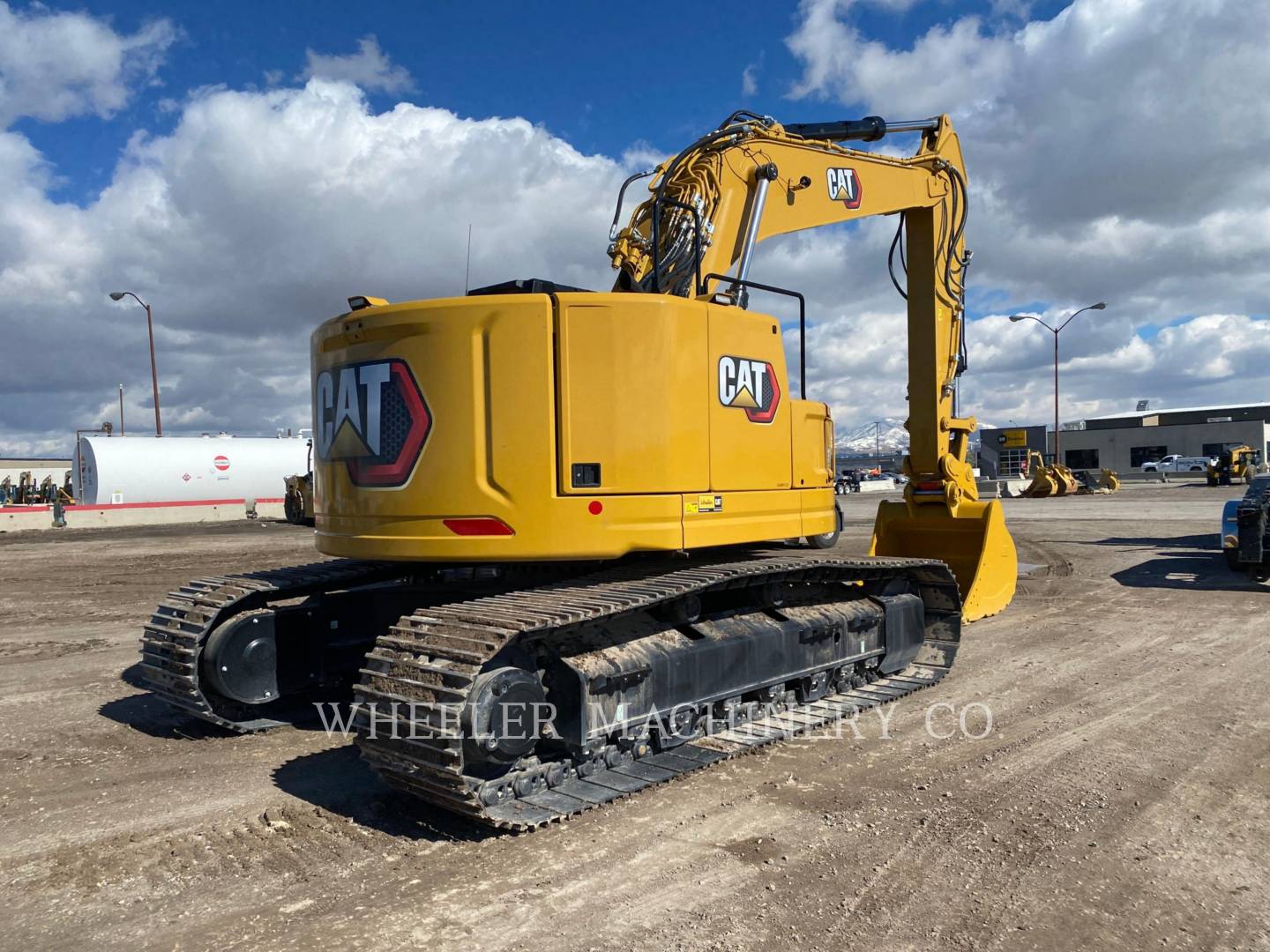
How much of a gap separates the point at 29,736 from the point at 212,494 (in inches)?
1217

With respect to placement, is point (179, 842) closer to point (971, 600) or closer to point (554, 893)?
point (554, 893)

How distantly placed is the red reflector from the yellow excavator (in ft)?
0.04

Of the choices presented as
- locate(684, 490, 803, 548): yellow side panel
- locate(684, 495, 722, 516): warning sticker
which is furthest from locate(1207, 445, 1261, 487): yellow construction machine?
locate(684, 495, 722, 516): warning sticker

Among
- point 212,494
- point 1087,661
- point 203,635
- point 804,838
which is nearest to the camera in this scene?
point 804,838

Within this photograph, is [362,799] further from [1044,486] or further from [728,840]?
[1044,486]

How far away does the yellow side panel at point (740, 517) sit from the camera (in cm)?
558

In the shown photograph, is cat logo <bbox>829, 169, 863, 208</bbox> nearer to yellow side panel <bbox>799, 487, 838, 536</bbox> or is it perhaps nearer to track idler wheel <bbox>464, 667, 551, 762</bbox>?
yellow side panel <bbox>799, 487, 838, 536</bbox>

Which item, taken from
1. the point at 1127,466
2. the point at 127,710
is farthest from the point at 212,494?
the point at 1127,466

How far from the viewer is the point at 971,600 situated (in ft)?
30.1

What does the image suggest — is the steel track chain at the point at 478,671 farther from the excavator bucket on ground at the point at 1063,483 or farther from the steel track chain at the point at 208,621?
the excavator bucket on ground at the point at 1063,483

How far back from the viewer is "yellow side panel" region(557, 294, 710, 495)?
5293 millimetres

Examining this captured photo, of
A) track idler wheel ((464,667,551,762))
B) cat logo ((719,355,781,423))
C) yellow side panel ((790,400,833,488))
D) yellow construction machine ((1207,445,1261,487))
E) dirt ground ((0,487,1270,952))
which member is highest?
cat logo ((719,355,781,423))

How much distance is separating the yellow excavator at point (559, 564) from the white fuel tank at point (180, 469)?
2667 cm

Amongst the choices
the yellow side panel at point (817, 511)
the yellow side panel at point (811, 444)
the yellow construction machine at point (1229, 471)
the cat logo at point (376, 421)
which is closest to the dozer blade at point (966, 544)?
the yellow side panel at point (817, 511)
